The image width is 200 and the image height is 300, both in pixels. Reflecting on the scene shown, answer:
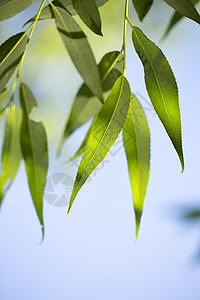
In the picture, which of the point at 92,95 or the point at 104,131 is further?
the point at 92,95

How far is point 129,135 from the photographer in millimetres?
317

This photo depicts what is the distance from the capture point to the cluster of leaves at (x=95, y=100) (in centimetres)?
25

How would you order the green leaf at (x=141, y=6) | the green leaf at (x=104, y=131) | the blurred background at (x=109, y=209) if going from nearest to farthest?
the green leaf at (x=104, y=131), the green leaf at (x=141, y=6), the blurred background at (x=109, y=209)

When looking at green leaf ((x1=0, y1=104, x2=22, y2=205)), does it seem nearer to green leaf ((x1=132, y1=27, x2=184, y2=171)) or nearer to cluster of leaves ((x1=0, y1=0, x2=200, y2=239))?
cluster of leaves ((x1=0, y1=0, x2=200, y2=239))

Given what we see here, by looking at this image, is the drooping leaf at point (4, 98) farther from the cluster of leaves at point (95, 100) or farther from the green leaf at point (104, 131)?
the green leaf at point (104, 131)

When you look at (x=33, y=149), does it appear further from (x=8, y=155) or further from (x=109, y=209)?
(x=109, y=209)

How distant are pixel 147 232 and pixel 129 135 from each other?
0.42 meters

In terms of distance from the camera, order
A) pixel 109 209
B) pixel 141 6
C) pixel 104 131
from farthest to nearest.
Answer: pixel 109 209
pixel 141 6
pixel 104 131

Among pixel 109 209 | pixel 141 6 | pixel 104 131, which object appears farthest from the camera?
pixel 109 209

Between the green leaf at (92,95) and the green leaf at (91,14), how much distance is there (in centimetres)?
7

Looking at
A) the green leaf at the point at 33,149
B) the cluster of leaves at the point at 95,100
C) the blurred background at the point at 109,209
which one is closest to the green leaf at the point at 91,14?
the cluster of leaves at the point at 95,100

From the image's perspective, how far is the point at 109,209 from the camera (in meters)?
0.69

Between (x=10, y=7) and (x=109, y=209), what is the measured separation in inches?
18.8

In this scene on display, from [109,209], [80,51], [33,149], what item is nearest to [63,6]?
[80,51]
